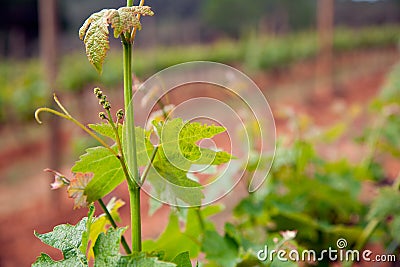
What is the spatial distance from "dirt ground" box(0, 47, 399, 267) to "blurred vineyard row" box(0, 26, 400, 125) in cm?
61

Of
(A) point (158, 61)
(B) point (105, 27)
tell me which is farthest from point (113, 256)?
(A) point (158, 61)

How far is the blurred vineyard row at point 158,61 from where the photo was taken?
26.4 ft

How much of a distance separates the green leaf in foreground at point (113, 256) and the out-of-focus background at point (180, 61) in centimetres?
111

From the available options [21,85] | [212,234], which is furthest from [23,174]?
[212,234]

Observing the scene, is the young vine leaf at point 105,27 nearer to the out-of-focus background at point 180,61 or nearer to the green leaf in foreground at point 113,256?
the green leaf in foreground at point 113,256

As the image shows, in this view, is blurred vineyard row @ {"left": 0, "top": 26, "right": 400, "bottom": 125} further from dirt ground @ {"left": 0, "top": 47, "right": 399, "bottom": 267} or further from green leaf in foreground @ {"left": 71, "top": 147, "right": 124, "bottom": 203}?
green leaf in foreground @ {"left": 71, "top": 147, "right": 124, "bottom": 203}

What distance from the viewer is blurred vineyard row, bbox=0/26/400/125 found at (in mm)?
8047

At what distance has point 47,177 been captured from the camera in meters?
5.78

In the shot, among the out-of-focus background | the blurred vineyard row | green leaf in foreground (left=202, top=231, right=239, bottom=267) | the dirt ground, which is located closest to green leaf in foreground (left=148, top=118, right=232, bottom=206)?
green leaf in foreground (left=202, top=231, right=239, bottom=267)

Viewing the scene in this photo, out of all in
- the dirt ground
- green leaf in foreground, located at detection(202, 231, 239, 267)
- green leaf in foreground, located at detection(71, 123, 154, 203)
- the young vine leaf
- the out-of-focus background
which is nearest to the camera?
the young vine leaf

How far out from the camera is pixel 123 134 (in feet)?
2.19

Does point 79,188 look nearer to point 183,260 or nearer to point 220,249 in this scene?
point 183,260

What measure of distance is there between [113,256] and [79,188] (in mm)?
147

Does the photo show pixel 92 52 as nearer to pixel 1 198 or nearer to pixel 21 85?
pixel 1 198
